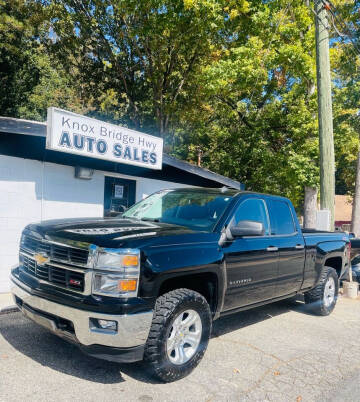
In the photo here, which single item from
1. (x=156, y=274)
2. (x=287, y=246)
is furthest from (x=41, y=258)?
(x=287, y=246)

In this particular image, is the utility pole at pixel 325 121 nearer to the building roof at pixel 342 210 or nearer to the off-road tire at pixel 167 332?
the off-road tire at pixel 167 332

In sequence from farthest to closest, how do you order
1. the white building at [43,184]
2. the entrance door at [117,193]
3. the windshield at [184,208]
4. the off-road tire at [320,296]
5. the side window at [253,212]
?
1. the entrance door at [117,193]
2. the white building at [43,184]
3. the off-road tire at [320,296]
4. the side window at [253,212]
5. the windshield at [184,208]

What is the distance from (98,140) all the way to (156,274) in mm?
4996

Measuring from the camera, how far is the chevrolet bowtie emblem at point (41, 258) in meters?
3.89

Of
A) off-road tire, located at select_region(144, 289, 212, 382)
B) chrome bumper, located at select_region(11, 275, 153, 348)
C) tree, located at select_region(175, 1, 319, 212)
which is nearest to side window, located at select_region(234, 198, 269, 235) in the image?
off-road tire, located at select_region(144, 289, 212, 382)

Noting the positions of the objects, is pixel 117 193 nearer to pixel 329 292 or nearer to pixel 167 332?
pixel 329 292

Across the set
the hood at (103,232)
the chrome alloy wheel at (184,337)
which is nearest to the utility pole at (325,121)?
the hood at (103,232)

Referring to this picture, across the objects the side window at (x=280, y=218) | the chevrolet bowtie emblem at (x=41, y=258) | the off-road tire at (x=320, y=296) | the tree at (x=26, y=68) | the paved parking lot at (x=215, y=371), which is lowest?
the paved parking lot at (x=215, y=371)

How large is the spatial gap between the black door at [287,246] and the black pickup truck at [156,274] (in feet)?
0.14

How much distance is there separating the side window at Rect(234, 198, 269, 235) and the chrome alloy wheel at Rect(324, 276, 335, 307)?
233 cm

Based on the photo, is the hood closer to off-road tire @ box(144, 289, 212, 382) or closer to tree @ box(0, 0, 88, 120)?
off-road tire @ box(144, 289, 212, 382)

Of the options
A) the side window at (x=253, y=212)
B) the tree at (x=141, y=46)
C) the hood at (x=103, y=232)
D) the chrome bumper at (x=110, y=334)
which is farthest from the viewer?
the tree at (x=141, y=46)

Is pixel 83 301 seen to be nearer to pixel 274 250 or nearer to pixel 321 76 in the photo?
pixel 274 250

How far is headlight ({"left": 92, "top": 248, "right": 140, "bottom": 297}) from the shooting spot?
342cm
